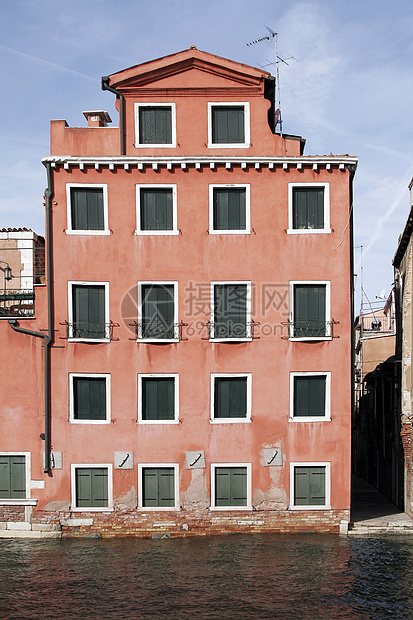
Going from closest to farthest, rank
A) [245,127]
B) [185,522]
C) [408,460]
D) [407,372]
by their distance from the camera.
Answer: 1. [185,522]
2. [245,127]
3. [408,460]
4. [407,372]

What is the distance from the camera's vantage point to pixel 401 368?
1224 inches

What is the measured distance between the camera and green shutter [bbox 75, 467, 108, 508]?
84.1ft

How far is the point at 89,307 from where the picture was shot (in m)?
26.2

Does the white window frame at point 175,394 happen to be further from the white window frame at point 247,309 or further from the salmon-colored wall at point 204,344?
the white window frame at point 247,309

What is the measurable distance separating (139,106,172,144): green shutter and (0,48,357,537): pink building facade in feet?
0.18

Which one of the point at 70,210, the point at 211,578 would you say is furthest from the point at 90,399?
the point at 211,578

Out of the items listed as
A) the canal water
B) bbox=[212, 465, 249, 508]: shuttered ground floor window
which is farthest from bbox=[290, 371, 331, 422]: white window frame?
the canal water

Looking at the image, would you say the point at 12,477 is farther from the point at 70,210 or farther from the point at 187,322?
the point at 70,210

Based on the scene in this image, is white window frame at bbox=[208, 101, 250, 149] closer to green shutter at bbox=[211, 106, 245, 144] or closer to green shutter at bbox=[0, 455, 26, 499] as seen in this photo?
green shutter at bbox=[211, 106, 245, 144]

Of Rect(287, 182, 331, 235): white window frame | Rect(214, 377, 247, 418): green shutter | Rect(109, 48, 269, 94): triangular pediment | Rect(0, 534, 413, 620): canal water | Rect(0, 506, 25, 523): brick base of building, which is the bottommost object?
Rect(0, 534, 413, 620): canal water

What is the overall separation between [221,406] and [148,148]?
10479 millimetres

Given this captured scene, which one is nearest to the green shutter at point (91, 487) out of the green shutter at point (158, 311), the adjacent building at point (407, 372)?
the green shutter at point (158, 311)

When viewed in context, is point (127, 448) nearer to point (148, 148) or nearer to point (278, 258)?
point (278, 258)

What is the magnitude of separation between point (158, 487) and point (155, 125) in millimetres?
14102
